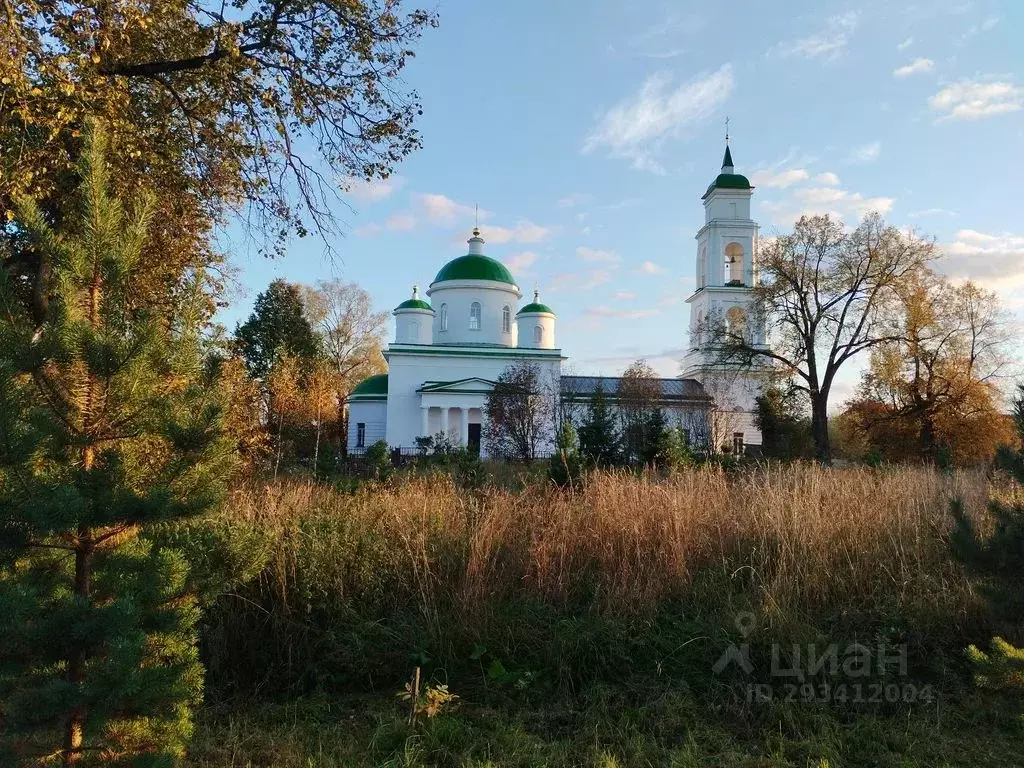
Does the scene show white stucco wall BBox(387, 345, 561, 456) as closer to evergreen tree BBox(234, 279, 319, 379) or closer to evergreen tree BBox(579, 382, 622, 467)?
evergreen tree BBox(234, 279, 319, 379)

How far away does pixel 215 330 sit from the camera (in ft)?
11.9

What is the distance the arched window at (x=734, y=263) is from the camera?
39.4m

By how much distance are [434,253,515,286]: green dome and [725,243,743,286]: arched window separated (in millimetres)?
13391

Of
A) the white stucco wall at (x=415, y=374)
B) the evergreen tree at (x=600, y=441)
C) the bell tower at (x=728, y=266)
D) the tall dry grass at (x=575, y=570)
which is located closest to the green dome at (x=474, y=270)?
the white stucco wall at (x=415, y=374)

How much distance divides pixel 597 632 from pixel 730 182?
39.1 m

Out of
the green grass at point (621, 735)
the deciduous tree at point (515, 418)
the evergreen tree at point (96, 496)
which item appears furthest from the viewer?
the deciduous tree at point (515, 418)

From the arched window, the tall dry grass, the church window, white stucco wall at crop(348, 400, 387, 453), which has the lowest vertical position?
the tall dry grass

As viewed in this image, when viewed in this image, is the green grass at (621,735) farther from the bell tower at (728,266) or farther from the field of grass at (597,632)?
the bell tower at (728,266)

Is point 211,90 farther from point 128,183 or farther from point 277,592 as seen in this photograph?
point 277,592

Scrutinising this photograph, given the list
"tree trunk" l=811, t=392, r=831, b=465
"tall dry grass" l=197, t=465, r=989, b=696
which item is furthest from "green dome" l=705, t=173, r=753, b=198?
"tall dry grass" l=197, t=465, r=989, b=696

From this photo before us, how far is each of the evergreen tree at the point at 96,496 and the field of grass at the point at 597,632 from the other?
386 mm

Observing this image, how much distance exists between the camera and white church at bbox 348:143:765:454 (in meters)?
38.2

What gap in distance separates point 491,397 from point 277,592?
24422mm

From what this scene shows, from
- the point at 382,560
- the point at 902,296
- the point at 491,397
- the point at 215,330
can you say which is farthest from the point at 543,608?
the point at 902,296
